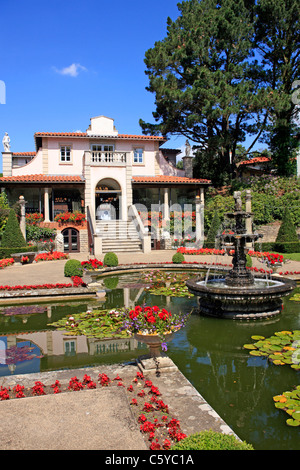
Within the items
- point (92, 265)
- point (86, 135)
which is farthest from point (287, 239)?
point (86, 135)

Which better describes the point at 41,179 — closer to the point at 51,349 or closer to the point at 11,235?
the point at 11,235

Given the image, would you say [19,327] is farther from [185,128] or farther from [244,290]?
[185,128]

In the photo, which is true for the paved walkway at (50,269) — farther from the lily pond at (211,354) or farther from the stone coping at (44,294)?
the lily pond at (211,354)

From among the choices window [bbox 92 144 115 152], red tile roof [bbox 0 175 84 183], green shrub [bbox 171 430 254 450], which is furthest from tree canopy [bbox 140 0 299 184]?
green shrub [bbox 171 430 254 450]

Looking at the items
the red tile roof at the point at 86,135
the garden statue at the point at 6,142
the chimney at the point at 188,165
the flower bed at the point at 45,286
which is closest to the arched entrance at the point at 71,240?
the red tile roof at the point at 86,135

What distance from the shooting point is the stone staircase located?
71.1 feet

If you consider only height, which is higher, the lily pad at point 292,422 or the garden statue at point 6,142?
the garden statue at point 6,142

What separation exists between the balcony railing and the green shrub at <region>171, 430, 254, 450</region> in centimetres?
2276

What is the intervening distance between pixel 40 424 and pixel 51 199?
24019 mm

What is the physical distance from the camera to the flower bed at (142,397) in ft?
11.2

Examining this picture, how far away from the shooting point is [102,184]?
27828 mm

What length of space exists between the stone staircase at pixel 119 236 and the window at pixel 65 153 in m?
6.32

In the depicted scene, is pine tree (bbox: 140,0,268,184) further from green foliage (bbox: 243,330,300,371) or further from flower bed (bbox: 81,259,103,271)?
green foliage (bbox: 243,330,300,371)

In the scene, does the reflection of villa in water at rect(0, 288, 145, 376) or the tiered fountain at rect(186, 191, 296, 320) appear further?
the tiered fountain at rect(186, 191, 296, 320)
